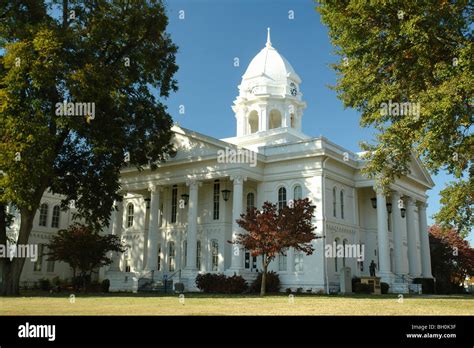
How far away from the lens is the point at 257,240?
2539cm

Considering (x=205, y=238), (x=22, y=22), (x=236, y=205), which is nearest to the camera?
(x=22, y=22)

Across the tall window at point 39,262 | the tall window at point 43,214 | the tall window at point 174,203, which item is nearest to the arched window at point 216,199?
the tall window at point 174,203

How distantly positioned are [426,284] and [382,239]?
6.52m

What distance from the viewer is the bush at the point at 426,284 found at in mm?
36500

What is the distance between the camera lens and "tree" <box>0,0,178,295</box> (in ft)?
74.6

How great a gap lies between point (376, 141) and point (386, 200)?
55.8 ft

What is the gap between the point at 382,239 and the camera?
34.1 m

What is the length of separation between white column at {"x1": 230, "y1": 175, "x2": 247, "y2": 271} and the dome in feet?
45.4

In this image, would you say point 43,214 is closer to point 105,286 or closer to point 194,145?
point 105,286

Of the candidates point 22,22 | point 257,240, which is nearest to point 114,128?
point 22,22

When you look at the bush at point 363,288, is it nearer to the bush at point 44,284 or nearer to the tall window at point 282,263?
the tall window at point 282,263

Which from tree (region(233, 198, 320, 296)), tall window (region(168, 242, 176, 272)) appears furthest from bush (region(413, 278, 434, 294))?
tall window (region(168, 242, 176, 272))

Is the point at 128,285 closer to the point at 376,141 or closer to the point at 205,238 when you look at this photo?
the point at 205,238

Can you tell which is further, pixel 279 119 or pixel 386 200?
pixel 279 119
